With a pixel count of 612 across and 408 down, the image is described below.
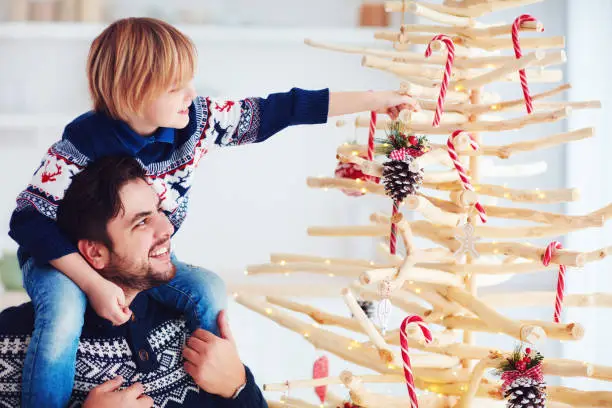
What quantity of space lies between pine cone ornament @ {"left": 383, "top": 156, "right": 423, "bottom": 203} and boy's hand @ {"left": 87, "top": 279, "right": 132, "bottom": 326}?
50 cm

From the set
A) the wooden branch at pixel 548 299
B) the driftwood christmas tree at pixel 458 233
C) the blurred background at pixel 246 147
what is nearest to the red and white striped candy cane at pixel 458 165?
the driftwood christmas tree at pixel 458 233

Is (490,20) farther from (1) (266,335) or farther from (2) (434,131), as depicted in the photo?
(2) (434,131)

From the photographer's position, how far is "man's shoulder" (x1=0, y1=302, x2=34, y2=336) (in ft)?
5.02

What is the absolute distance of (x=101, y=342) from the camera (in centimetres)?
153

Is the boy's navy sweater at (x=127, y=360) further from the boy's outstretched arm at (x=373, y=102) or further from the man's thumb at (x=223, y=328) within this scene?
the boy's outstretched arm at (x=373, y=102)

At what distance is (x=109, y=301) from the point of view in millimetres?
1439

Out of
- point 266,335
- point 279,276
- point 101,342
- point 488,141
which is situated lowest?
point 266,335

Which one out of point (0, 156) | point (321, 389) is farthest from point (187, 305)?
point (0, 156)

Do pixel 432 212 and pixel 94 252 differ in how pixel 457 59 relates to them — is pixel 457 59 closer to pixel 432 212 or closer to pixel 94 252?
pixel 432 212

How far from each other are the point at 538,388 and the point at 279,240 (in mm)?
2517

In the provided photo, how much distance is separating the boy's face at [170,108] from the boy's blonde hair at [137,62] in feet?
0.04

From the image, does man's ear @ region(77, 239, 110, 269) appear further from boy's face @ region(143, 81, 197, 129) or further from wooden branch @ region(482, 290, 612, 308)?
wooden branch @ region(482, 290, 612, 308)

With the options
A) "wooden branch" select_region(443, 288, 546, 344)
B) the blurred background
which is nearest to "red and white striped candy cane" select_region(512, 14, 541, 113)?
"wooden branch" select_region(443, 288, 546, 344)

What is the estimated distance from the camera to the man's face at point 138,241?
146 cm
